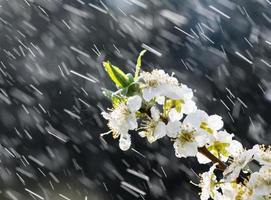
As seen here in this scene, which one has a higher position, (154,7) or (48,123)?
(154,7)

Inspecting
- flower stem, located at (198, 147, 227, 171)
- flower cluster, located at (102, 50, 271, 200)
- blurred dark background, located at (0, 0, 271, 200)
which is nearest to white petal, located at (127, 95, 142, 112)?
flower cluster, located at (102, 50, 271, 200)

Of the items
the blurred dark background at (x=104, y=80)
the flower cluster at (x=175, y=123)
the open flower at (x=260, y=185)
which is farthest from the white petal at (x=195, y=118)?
the blurred dark background at (x=104, y=80)

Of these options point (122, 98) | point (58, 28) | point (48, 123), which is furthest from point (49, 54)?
point (122, 98)

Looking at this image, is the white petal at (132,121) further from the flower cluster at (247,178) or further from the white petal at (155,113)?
the flower cluster at (247,178)

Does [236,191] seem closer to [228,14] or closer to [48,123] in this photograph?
[228,14]

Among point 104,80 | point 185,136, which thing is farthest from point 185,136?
point 104,80

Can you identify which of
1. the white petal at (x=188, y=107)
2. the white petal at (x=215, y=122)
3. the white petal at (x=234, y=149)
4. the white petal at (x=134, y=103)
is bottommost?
the white petal at (x=234, y=149)

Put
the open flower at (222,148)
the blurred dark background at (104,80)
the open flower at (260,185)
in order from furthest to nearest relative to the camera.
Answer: the blurred dark background at (104,80) → the open flower at (222,148) → the open flower at (260,185)
